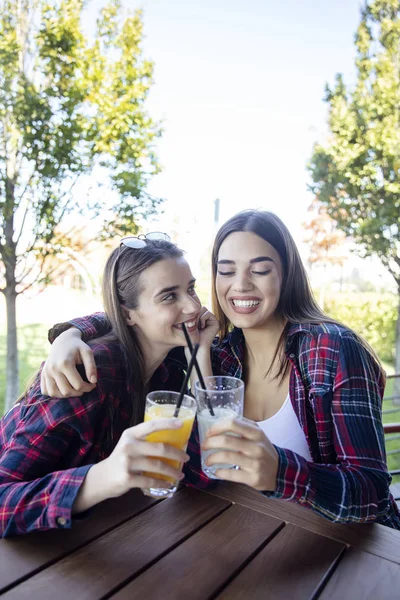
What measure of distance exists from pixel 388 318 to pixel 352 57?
4627mm

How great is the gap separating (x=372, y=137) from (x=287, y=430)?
4.44 meters

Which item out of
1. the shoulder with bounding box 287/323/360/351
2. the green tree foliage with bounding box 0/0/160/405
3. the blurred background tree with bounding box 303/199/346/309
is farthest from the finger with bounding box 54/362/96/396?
the blurred background tree with bounding box 303/199/346/309

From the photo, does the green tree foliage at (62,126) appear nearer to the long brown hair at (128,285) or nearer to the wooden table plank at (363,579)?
the long brown hair at (128,285)

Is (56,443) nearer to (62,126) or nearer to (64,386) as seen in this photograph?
(64,386)

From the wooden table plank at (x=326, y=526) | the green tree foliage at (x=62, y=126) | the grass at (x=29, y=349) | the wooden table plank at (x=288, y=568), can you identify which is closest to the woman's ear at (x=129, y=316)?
the wooden table plank at (x=326, y=526)

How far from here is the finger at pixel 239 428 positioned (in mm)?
1160

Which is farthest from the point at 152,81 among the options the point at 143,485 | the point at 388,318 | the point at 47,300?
the point at 47,300

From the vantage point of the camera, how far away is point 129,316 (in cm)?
212

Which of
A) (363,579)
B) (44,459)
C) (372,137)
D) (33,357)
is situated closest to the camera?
(363,579)

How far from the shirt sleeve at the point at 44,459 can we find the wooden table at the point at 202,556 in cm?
8

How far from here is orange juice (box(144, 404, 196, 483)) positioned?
1228 millimetres

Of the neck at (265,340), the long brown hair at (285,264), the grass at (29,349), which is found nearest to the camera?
the long brown hair at (285,264)

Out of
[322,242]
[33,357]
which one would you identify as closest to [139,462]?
[33,357]

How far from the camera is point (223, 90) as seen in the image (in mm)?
10422
